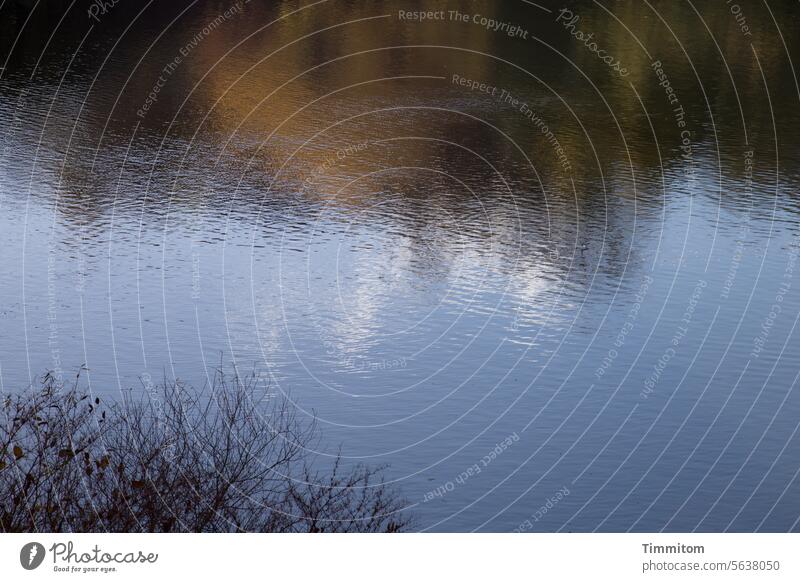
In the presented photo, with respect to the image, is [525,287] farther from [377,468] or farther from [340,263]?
[377,468]

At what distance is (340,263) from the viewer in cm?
5028

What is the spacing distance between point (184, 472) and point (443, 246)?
2482cm

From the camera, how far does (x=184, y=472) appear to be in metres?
28.4

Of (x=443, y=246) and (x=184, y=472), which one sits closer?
(x=184, y=472)

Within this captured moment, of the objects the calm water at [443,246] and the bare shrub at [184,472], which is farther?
the calm water at [443,246]

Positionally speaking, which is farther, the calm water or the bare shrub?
the calm water

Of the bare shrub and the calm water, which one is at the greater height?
the calm water

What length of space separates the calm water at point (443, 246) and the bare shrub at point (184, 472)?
1433 mm

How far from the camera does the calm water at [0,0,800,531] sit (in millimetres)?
37219

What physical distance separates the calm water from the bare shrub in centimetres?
143

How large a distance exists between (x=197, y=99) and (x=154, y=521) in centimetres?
4717

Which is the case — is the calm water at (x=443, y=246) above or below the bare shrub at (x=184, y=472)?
above

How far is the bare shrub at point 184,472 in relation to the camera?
25.1m

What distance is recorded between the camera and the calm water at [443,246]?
37.2m
